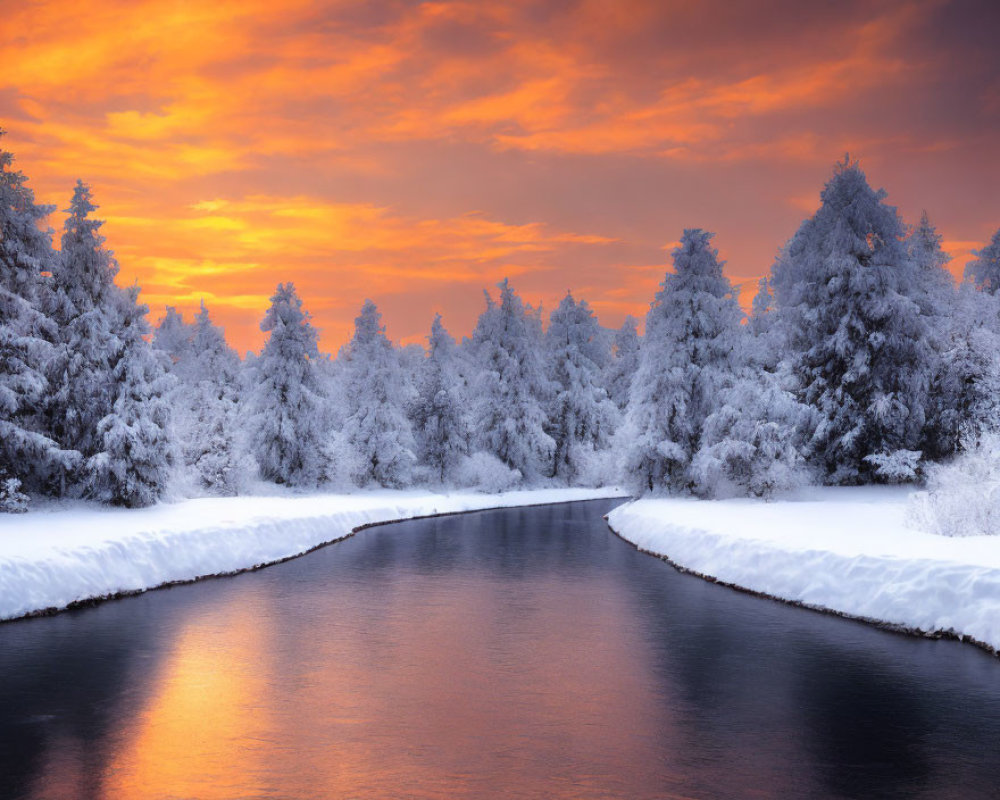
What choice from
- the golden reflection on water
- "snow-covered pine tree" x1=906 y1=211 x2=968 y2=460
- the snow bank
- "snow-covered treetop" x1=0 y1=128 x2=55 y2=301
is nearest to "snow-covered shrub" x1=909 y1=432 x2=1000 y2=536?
the golden reflection on water

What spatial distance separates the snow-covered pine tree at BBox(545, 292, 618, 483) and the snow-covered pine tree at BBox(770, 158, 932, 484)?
Result: 25542 millimetres

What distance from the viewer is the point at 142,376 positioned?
30688 mm

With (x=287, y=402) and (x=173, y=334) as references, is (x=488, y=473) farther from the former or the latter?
(x=173, y=334)

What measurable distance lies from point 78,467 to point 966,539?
2795cm

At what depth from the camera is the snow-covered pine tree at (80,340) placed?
2977 cm

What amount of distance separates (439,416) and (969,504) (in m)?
41.1

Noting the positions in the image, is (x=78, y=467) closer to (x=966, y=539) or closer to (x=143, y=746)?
(x=143, y=746)

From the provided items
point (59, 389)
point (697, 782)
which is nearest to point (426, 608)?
point (697, 782)

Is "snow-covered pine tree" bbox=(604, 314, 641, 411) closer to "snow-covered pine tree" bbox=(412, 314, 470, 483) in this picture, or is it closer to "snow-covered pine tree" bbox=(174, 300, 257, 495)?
"snow-covered pine tree" bbox=(412, 314, 470, 483)

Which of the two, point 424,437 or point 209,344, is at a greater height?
point 209,344

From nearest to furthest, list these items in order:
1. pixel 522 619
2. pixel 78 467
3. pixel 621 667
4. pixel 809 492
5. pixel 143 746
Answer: pixel 143 746 < pixel 621 667 < pixel 522 619 < pixel 78 467 < pixel 809 492

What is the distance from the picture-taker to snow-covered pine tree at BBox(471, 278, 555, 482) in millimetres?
57125

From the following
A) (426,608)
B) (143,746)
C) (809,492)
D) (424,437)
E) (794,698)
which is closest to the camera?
(143,746)

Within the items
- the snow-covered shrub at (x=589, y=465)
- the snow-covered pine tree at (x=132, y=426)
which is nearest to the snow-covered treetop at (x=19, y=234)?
the snow-covered pine tree at (x=132, y=426)
